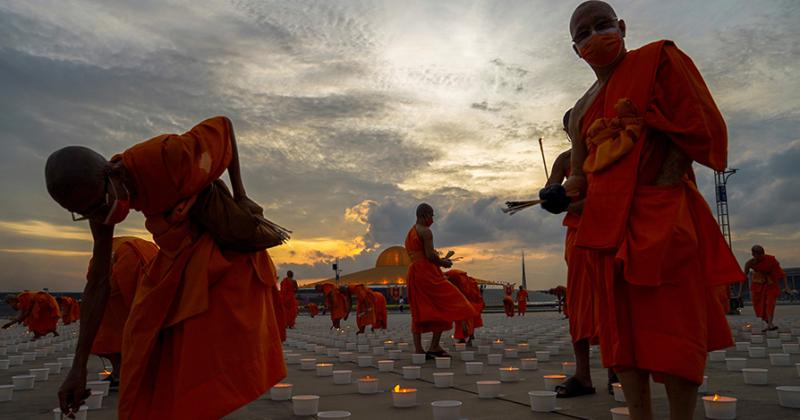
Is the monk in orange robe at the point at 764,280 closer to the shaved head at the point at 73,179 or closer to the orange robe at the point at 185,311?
the orange robe at the point at 185,311

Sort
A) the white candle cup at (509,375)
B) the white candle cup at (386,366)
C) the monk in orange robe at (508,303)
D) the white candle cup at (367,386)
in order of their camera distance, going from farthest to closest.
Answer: the monk in orange robe at (508,303), the white candle cup at (386,366), the white candle cup at (509,375), the white candle cup at (367,386)

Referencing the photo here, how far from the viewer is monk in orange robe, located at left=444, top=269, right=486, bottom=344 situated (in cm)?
970

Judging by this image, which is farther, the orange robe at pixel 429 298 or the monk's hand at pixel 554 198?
the orange robe at pixel 429 298

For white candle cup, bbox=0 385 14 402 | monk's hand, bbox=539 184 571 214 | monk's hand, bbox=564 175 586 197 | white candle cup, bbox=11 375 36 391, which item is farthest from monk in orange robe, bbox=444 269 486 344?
monk's hand, bbox=539 184 571 214

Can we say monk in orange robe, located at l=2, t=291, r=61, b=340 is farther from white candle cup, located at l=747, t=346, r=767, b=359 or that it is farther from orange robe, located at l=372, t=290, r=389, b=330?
white candle cup, located at l=747, t=346, r=767, b=359

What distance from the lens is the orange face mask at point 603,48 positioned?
267cm

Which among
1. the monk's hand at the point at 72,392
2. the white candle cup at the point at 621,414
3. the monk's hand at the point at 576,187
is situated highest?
the monk's hand at the point at 576,187

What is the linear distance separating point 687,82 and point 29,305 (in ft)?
53.0

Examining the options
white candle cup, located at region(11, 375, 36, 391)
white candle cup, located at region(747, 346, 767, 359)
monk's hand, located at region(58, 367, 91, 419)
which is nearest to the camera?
monk's hand, located at region(58, 367, 91, 419)

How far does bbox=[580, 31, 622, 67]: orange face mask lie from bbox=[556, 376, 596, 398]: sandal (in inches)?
109

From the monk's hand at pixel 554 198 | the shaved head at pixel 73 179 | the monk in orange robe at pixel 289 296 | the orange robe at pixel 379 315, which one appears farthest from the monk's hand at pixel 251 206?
the monk in orange robe at pixel 289 296

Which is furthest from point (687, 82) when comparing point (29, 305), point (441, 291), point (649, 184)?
point (29, 305)

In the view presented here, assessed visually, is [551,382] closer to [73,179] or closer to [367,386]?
[367,386]

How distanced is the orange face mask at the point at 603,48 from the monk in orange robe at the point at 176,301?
178cm
